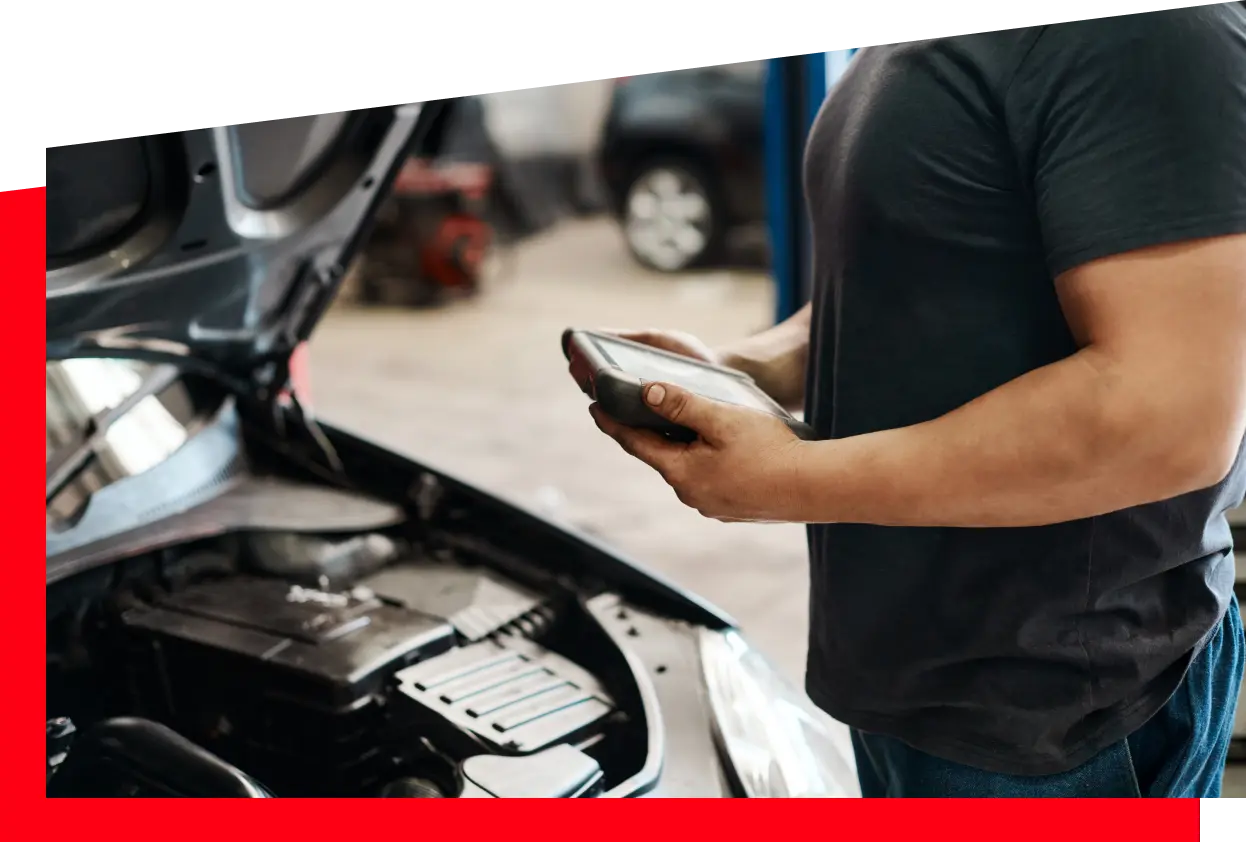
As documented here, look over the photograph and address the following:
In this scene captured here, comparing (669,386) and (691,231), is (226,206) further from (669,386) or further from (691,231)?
(691,231)

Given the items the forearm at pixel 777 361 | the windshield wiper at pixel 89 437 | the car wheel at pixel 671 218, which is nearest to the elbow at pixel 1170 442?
Result: the forearm at pixel 777 361

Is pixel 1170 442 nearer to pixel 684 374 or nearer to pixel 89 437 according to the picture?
pixel 684 374

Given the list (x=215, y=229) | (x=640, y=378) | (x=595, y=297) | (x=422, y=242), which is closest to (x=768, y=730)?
(x=640, y=378)

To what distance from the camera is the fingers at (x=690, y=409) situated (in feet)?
2.42

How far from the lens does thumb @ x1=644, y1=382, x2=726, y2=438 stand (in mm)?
737

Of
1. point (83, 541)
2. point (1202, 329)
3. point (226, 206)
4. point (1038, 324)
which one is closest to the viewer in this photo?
point (1202, 329)

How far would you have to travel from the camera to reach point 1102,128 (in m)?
0.60

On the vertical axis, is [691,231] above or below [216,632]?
above

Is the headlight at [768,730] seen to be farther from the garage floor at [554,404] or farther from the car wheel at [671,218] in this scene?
the car wheel at [671,218]

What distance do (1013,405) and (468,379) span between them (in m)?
3.29

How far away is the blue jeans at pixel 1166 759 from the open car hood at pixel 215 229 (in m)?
0.64

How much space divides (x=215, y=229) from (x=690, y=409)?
0.59 metres

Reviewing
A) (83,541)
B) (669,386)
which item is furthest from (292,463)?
(669,386)
